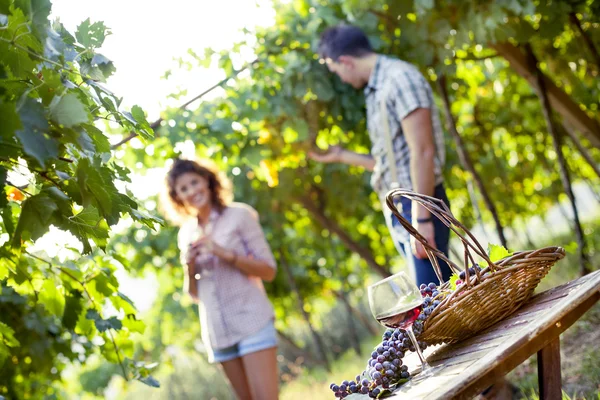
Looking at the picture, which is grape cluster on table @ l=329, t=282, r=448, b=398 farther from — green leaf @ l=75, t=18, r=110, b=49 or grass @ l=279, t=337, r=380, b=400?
grass @ l=279, t=337, r=380, b=400

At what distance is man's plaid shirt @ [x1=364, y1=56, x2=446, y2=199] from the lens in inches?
114

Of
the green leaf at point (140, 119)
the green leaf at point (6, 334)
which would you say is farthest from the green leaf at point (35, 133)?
the green leaf at point (6, 334)

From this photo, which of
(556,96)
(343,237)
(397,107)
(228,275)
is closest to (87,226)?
(397,107)

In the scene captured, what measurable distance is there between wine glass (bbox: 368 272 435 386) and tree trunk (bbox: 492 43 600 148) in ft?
10.00

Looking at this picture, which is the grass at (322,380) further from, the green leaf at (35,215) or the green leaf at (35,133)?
the green leaf at (35,133)

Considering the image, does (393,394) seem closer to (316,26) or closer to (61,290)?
(61,290)

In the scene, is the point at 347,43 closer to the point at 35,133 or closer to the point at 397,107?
the point at 397,107

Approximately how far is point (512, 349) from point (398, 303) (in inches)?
11.9

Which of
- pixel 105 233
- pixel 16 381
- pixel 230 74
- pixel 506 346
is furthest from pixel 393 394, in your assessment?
pixel 16 381

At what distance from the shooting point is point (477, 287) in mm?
1719

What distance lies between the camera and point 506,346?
144 centimetres

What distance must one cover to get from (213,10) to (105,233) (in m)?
2.75

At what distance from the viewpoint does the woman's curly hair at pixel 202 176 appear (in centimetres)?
377

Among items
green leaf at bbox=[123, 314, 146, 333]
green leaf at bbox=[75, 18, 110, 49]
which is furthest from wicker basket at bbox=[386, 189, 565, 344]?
green leaf at bbox=[123, 314, 146, 333]
